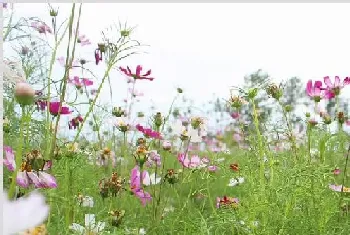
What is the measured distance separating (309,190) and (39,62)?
1.45 meters

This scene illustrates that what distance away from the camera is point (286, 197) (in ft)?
3.99

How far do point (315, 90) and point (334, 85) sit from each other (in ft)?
0.23

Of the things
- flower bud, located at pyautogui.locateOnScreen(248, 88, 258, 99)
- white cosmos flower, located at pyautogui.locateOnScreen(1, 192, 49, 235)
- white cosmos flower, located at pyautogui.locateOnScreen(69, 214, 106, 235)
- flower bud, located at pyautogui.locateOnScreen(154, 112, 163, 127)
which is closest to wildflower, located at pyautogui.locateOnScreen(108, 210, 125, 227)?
white cosmos flower, located at pyautogui.locateOnScreen(69, 214, 106, 235)

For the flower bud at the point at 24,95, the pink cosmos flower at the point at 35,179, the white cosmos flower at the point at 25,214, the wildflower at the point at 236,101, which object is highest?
the flower bud at the point at 24,95

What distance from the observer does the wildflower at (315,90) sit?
5.96 feet

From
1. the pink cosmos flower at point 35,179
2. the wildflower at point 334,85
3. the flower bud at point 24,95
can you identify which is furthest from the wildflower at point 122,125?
the flower bud at point 24,95

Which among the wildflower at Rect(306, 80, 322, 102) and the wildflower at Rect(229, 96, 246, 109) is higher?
the wildflower at Rect(306, 80, 322, 102)

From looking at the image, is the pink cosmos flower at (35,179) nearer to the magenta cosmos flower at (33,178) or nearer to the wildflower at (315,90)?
the magenta cosmos flower at (33,178)

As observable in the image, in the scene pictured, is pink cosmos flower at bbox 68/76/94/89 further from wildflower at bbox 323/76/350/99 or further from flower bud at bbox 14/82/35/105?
flower bud at bbox 14/82/35/105

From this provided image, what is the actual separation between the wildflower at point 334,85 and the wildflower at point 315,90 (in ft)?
0.12

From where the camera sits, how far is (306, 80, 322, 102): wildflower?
1815mm

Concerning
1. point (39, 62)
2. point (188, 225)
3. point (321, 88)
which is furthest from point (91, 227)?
point (39, 62)

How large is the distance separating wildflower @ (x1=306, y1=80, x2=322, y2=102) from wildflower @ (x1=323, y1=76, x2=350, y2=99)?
0.04 m

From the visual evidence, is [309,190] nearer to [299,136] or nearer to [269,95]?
[269,95]
